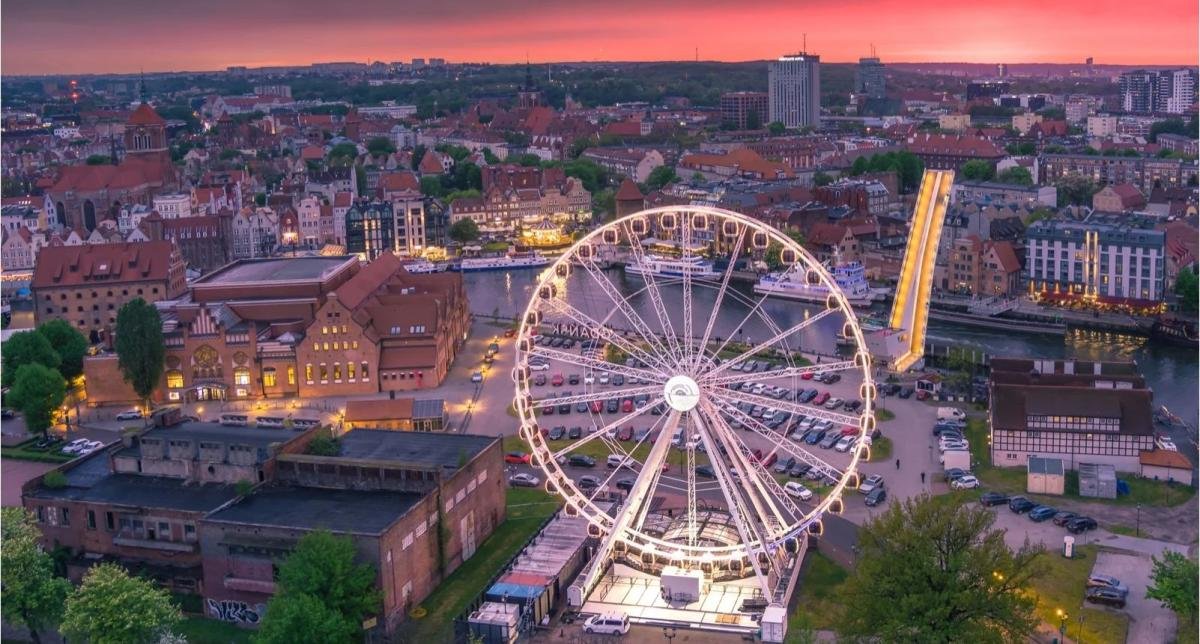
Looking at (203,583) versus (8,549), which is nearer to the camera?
(8,549)

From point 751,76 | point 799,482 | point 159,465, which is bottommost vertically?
point 799,482

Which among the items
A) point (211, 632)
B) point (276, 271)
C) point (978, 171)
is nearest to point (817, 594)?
point (211, 632)

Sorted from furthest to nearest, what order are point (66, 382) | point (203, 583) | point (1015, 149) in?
point (1015, 149) < point (66, 382) < point (203, 583)

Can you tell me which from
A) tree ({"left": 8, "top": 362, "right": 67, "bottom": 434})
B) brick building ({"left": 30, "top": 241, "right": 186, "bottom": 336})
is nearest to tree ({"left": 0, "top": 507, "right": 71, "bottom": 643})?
tree ({"left": 8, "top": 362, "right": 67, "bottom": 434})

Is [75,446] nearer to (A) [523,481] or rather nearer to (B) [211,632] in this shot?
(A) [523,481]

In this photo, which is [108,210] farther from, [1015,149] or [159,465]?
[1015,149]

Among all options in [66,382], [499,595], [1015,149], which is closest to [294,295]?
[66,382]
